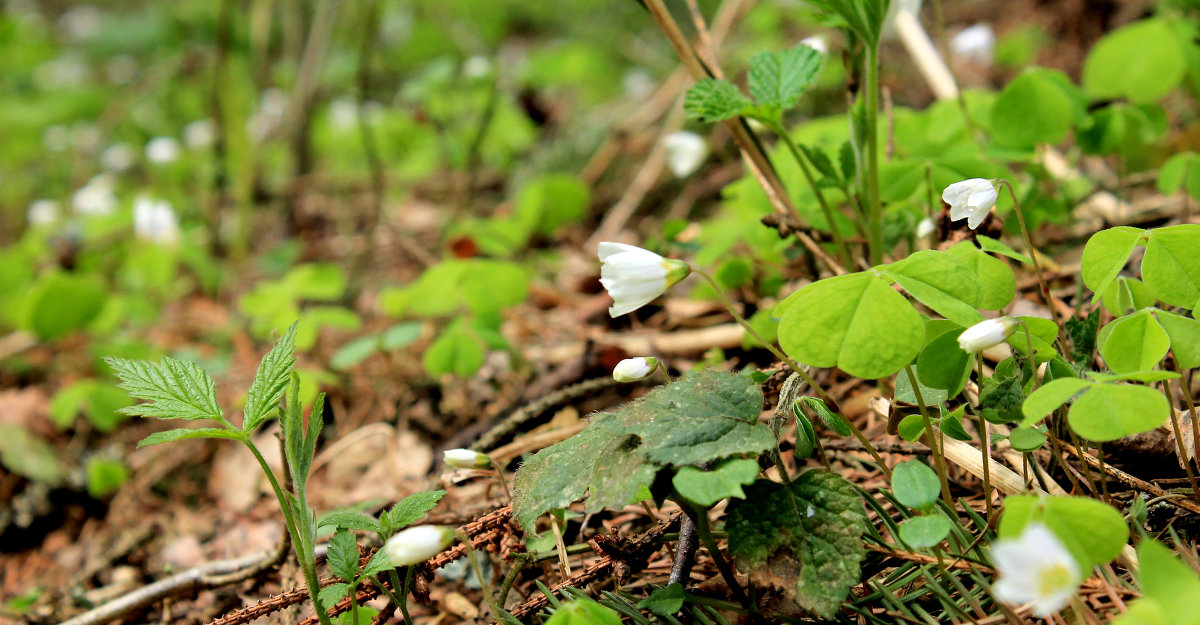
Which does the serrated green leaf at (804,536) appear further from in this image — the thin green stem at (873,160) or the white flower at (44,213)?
the white flower at (44,213)

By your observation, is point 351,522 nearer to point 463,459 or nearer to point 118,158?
point 463,459

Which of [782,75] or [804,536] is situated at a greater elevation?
[782,75]

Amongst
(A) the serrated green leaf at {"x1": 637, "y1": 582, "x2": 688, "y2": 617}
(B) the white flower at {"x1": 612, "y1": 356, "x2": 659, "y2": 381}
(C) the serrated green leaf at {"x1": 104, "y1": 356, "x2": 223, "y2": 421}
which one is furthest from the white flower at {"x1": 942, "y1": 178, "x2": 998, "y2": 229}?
(C) the serrated green leaf at {"x1": 104, "y1": 356, "x2": 223, "y2": 421}

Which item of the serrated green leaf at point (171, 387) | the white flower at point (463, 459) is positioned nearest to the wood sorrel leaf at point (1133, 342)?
the white flower at point (463, 459)

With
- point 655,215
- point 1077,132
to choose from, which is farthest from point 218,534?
point 1077,132

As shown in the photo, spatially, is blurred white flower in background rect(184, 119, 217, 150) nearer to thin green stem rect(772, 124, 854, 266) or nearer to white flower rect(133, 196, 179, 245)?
white flower rect(133, 196, 179, 245)

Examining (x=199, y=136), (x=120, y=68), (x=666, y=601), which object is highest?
(x=120, y=68)

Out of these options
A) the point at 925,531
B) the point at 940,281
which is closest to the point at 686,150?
the point at 940,281
